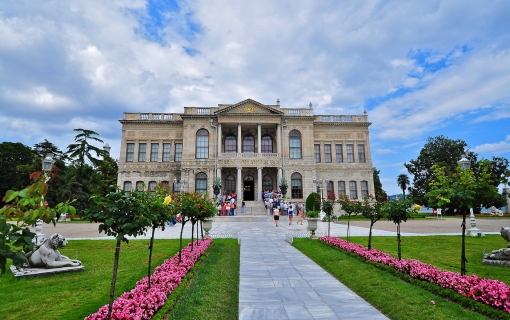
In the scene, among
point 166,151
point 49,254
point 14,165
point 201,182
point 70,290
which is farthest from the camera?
point 14,165

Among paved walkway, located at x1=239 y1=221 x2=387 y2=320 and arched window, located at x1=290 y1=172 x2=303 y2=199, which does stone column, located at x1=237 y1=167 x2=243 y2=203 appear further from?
paved walkway, located at x1=239 y1=221 x2=387 y2=320

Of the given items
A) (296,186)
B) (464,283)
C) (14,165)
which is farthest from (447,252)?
(14,165)

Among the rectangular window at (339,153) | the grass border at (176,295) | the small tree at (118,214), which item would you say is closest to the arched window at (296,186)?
the rectangular window at (339,153)

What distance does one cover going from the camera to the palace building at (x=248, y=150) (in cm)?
3766

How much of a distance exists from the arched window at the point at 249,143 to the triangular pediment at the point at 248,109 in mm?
4425

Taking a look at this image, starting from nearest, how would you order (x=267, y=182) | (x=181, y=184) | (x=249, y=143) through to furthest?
1. (x=181, y=184)
2. (x=267, y=182)
3. (x=249, y=143)

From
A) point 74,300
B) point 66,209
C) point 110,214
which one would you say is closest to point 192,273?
point 74,300

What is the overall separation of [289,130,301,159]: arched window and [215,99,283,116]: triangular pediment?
3747 millimetres

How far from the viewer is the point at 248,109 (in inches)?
1500

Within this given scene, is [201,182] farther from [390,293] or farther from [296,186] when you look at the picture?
[390,293]

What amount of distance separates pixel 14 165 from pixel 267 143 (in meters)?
42.0

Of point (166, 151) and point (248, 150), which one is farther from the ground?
point (248, 150)

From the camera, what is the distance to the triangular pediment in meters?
37.9

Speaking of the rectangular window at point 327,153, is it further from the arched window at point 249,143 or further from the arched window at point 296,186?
the arched window at point 249,143
